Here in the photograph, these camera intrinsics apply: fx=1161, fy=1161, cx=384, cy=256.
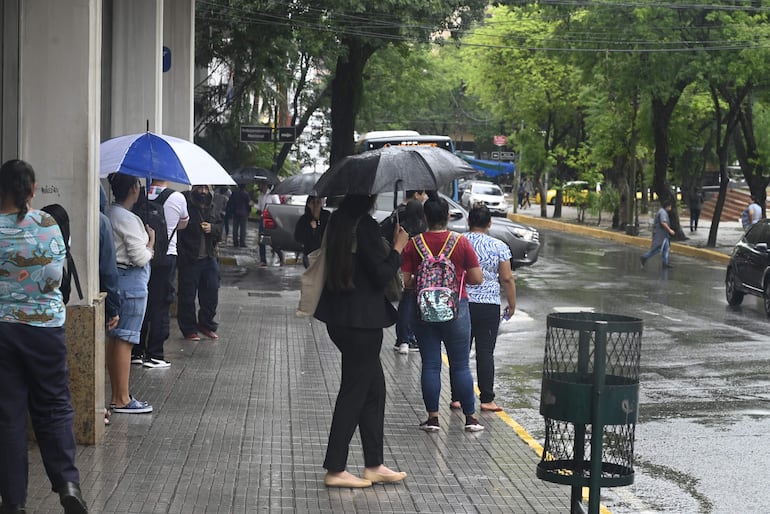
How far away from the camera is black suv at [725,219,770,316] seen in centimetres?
1825

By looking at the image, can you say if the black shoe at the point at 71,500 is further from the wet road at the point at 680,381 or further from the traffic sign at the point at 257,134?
the traffic sign at the point at 257,134

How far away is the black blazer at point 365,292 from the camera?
23.1ft

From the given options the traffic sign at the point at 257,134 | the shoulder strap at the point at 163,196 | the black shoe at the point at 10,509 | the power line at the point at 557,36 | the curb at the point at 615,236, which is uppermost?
the power line at the point at 557,36

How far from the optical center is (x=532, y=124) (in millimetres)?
51344

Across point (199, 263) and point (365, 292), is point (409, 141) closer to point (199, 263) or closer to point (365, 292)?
point (199, 263)

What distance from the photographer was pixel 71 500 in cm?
601

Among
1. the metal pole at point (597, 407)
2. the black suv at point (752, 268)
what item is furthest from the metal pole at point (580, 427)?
the black suv at point (752, 268)

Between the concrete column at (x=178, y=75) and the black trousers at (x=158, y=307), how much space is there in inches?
247

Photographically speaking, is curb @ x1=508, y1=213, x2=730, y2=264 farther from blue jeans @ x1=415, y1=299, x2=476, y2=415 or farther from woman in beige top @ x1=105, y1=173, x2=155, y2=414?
woman in beige top @ x1=105, y1=173, x2=155, y2=414

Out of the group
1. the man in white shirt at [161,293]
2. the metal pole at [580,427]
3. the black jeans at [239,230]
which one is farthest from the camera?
the black jeans at [239,230]

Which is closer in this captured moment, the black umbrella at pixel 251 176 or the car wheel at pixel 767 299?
the car wheel at pixel 767 299

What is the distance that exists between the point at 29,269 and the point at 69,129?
2.17 m

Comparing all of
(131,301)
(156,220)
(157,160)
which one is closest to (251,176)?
(156,220)

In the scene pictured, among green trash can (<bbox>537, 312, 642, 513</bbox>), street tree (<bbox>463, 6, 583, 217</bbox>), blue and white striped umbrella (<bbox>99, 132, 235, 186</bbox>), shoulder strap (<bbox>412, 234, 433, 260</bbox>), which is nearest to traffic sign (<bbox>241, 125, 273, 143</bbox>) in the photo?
street tree (<bbox>463, 6, 583, 217</bbox>)
